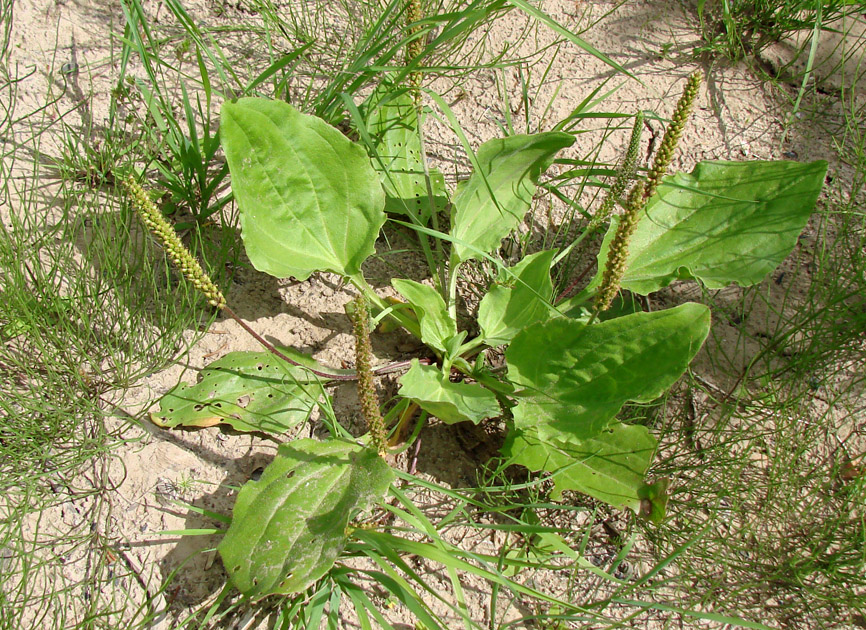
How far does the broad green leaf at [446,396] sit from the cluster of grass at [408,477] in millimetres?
212

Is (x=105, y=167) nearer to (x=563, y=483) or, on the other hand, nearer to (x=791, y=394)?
(x=563, y=483)

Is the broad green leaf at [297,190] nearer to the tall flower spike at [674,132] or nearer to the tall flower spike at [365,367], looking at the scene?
the tall flower spike at [365,367]

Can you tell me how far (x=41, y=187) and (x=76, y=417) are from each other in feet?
2.80

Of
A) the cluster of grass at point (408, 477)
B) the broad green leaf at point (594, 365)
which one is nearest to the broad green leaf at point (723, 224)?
the cluster of grass at point (408, 477)

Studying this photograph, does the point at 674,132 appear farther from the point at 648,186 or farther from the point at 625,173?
the point at 625,173

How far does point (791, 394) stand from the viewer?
219cm

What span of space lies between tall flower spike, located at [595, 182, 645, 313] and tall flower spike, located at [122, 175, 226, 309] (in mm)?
995

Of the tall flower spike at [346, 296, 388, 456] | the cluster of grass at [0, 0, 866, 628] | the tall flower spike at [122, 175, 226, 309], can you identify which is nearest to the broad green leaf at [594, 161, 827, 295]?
the cluster of grass at [0, 0, 866, 628]

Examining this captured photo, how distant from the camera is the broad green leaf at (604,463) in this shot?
1.85 meters

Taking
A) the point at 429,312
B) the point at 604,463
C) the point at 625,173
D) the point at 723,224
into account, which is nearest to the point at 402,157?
the point at 429,312

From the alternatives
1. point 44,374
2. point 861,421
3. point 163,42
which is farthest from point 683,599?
point 163,42

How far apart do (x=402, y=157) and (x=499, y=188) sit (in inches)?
17.6

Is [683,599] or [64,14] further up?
[64,14]

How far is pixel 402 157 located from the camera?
2.42 m
